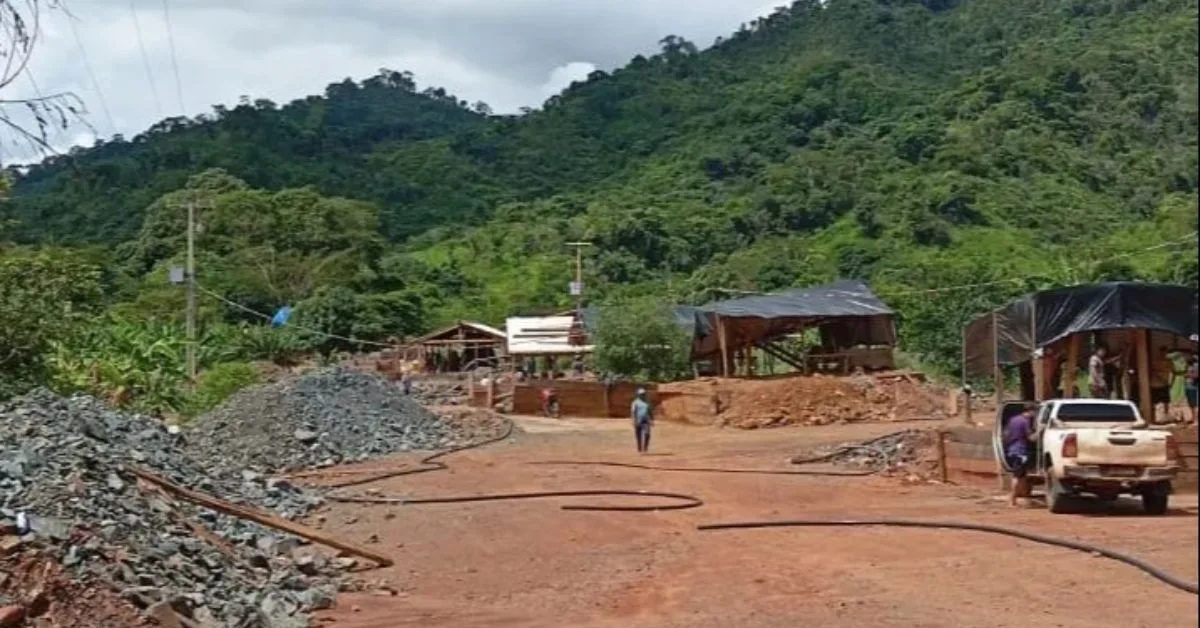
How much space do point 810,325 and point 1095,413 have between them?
3193 centimetres

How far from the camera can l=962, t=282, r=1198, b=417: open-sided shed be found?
18.3 m

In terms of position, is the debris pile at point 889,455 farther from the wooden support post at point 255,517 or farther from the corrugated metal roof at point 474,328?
the corrugated metal roof at point 474,328

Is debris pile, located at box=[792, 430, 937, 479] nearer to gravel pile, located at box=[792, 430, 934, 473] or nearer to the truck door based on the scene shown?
gravel pile, located at box=[792, 430, 934, 473]

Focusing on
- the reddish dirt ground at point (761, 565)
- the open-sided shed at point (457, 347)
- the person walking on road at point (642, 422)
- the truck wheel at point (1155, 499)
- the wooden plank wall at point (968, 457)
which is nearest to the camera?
the reddish dirt ground at point (761, 565)

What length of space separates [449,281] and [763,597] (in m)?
73.0

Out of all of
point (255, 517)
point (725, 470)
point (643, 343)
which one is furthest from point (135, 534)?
point (643, 343)

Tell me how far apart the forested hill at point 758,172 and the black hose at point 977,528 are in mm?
14777

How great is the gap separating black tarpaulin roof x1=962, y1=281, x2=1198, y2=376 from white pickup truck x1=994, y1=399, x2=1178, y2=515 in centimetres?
126

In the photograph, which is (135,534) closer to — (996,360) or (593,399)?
(996,360)

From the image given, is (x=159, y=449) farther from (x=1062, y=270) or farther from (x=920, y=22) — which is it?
(x=920, y=22)

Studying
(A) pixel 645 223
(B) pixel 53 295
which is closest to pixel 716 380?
(B) pixel 53 295

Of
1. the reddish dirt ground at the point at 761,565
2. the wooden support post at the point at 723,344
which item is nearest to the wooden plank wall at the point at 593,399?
the wooden support post at the point at 723,344

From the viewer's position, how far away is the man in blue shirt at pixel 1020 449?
1827 cm

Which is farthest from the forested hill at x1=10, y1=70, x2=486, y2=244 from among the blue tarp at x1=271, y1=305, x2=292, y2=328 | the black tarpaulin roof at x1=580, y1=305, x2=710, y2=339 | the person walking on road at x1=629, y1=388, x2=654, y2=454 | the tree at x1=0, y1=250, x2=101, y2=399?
the person walking on road at x1=629, y1=388, x2=654, y2=454
